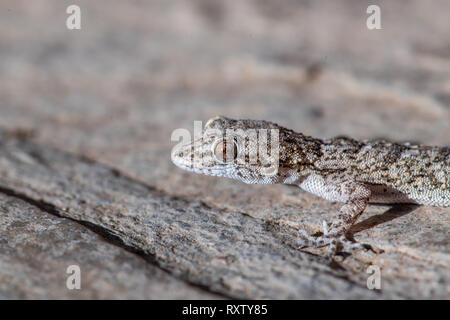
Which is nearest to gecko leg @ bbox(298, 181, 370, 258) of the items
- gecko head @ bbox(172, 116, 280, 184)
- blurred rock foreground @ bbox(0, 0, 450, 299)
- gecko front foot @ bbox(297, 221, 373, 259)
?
gecko front foot @ bbox(297, 221, 373, 259)

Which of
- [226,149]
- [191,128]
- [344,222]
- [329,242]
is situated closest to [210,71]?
[191,128]

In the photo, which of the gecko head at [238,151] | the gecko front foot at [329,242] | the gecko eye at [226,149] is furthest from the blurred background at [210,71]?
the gecko front foot at [329,242]

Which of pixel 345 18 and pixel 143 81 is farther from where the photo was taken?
pixel 345 18

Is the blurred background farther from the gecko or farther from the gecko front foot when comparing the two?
the gecko front foot

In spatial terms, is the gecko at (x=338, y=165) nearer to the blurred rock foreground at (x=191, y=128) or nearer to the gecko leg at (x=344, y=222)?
the gecko leg at (x=344, y=222)

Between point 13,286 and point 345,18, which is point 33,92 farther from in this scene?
point 345,18
